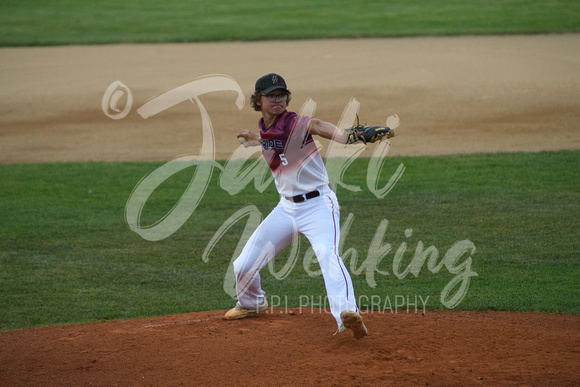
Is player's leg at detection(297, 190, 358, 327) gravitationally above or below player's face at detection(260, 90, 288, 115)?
below

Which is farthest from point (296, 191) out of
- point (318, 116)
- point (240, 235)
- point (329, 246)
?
point (318, 116)

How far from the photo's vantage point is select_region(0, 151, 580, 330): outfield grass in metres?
7.73

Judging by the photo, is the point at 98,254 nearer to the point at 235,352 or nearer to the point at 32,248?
the point at 32,248

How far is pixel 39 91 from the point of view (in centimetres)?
1800

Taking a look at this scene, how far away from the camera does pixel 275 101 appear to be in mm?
6258

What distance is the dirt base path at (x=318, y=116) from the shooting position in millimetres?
5512

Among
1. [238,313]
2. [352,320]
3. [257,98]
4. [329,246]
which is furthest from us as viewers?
[238,313]

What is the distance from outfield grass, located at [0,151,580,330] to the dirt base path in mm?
706

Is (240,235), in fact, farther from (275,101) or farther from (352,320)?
(352,320)

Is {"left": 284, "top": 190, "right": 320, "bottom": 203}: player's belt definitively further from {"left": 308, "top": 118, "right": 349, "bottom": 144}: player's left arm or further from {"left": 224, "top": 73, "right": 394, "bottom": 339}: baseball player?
{"left": 308, "top": 118, "right": 349, "bottom": 144}: player's left arm

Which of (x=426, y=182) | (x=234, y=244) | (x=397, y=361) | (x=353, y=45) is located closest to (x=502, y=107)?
(x=426, y=182)

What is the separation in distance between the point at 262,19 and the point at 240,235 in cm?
1848

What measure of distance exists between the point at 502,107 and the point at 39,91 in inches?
434

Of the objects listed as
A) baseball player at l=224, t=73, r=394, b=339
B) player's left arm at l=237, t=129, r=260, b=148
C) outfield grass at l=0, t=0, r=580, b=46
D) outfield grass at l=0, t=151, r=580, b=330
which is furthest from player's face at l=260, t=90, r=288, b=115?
outfield grass at l=0, t=0, r=580, b=46
